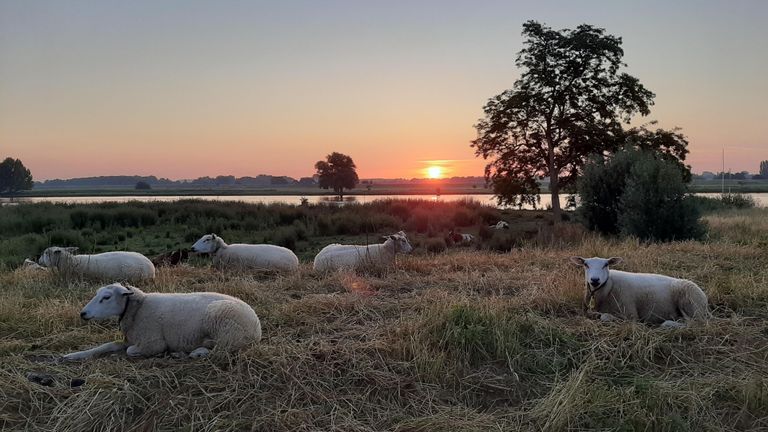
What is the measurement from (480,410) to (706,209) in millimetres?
39707

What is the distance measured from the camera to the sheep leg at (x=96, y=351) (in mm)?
5461

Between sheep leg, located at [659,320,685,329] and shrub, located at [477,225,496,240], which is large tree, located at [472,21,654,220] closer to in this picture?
shrub, located at [477,225,496,240]

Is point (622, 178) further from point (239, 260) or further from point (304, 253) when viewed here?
point (239, 260)

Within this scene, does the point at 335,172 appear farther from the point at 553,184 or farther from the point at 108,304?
the point at 108,304

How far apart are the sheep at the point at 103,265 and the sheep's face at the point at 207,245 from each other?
251 cm

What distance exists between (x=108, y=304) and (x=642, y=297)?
677cm

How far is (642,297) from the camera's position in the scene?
23.7ft

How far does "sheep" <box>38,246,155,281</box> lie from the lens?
10.4 m

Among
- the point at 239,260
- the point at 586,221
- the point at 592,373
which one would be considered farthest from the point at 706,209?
the point at 592,373

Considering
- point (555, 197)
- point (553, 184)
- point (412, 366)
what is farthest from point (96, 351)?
point (553, 184)

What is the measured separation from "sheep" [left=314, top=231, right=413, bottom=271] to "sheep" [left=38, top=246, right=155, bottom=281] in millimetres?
3664

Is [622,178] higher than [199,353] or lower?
higher

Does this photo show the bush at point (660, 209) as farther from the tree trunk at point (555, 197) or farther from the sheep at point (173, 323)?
the tree trunk at point (555, 197)

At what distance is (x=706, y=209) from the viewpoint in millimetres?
37625
